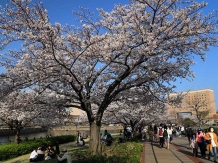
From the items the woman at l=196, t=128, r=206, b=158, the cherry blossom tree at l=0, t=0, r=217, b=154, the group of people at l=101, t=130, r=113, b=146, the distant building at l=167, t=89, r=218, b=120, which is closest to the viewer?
the cherry blossom tree at l=0, t=0, r=217, b=154

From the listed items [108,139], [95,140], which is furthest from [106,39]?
[108,139]

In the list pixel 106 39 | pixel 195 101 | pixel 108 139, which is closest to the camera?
pixel 106 39

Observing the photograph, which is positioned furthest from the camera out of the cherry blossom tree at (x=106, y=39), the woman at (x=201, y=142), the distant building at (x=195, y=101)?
the distant building at (x=195, y=101)

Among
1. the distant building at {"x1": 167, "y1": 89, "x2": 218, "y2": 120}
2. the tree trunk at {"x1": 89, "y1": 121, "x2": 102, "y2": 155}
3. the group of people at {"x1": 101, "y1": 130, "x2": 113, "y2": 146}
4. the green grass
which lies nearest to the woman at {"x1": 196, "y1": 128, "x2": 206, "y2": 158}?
the green grass

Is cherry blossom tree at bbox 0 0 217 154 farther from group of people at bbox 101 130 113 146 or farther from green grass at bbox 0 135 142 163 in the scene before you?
group of people at bbox 101 130 113 146

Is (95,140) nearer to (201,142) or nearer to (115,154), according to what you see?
(115,154)

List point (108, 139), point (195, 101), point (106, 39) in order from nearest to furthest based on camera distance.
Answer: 1. point (106, 39)
2. point (108, 139)
3. point (195, 101)

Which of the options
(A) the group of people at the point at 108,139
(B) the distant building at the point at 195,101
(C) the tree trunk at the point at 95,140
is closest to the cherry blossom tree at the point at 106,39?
(C) the tree trunk at the point at 95,140

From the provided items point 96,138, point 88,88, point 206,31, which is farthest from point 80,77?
point 206,31

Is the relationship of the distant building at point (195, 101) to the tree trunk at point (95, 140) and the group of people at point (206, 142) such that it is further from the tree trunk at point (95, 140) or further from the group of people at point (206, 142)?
the tree trunk at point (95, 140)

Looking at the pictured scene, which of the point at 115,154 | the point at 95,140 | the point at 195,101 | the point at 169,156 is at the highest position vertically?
the point at 195,101

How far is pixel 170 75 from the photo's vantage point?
1216 cm

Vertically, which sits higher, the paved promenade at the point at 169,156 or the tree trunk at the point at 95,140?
the tree trunk at the point at 95,140

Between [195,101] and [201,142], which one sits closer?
[201,142]
